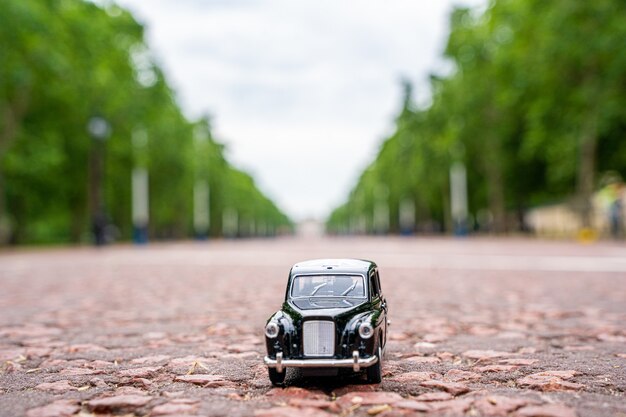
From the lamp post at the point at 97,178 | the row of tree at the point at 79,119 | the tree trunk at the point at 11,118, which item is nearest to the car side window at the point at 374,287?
the row of tree at the point at 79,119

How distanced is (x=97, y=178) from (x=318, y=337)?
3403cm

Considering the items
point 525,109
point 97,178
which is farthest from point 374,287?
point 525,109

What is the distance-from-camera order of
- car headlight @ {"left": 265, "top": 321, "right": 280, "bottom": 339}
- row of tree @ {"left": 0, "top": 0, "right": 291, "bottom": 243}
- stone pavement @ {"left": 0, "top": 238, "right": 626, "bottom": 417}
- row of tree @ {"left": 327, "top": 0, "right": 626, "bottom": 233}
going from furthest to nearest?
row of tree @ {"left": 0, "top": 0, "right": 291, "bottom": 243}
row of tree @ {"left": 327, "top": 0, "right": 626, "bottom": 233}
car headlight @ {"left": 265, "top": 321, "right": 280, "bottom": 339}
stone pavement @ {"left": 0, "top": 238, "right": 626, "bottom": 417}

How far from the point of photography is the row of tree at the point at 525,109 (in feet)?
97.2

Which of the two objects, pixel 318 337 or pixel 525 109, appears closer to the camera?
pixel 318 337

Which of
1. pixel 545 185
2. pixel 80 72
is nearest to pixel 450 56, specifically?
pixel 545 185

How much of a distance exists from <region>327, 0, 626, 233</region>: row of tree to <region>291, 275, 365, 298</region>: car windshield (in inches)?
1080

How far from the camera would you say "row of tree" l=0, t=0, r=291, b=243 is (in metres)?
30.0

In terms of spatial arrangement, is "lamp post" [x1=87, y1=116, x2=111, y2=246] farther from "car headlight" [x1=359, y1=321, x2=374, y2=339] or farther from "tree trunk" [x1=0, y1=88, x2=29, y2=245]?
"car headlight" [x1=359, y1=321, x2=374, y2=339]

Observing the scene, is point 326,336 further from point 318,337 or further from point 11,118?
point 11,118

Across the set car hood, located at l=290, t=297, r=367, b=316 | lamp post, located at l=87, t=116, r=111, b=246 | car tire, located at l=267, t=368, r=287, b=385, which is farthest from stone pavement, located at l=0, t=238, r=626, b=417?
lamp post, located at l=87, t=116, r=111, b=246

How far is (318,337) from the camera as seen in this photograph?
12.9ft

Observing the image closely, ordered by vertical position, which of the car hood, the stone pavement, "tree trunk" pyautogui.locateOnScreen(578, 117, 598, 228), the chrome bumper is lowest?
the stone pavement

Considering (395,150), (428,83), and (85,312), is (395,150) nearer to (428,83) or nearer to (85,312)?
(428,83)
